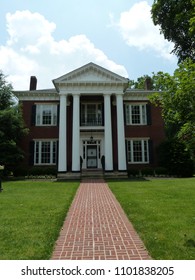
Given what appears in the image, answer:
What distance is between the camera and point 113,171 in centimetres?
2109

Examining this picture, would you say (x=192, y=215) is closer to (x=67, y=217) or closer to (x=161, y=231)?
(x=161, y=231)

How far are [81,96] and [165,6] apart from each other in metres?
10.5

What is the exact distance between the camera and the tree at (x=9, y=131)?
19.7 metres

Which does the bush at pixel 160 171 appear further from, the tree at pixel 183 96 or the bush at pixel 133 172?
the tree at pixel 183 96

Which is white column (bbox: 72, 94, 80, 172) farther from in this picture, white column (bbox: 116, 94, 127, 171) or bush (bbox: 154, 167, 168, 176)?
bush (bbox: 154, 167, 168, 176)

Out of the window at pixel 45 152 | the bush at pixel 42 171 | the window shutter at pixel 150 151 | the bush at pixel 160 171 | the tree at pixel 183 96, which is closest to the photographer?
the tree at pixel 183 96

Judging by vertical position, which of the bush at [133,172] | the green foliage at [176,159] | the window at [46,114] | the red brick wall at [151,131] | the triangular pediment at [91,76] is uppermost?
the triangular pediment at [91,76]

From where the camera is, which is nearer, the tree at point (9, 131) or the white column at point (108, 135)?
the tree at point (9, 131)

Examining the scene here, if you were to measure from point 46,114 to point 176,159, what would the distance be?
42.5 feet

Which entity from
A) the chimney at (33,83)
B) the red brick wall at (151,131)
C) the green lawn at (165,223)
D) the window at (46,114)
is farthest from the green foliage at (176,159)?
the chimney at (33,83)

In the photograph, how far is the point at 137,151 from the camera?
23.7 meters

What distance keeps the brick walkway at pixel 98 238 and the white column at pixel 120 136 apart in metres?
12.6

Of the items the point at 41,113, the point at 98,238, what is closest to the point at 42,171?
the point at 41,113
